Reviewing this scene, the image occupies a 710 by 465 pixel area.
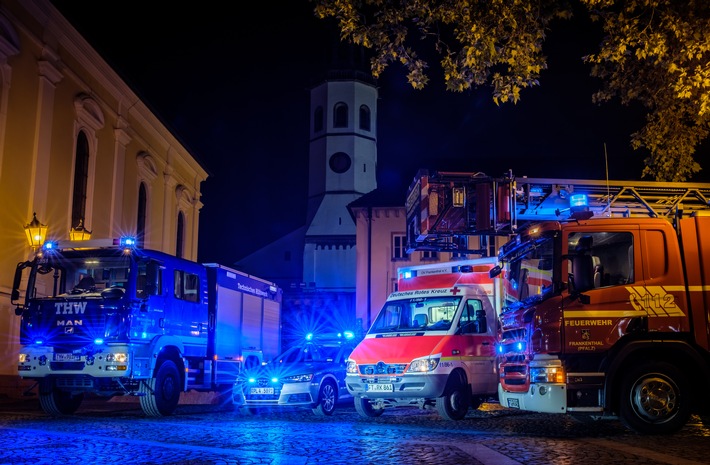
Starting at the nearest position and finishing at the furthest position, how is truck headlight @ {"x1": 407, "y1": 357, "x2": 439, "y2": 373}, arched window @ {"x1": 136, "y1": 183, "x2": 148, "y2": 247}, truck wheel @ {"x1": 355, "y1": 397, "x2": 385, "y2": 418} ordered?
1. truck headlight @ {"x1": 407, "y1": 357, "x2": 439, "y2": 373}
2. truck wheel @ {"x1": 355, "y1": 397, "x2": 385, "y2": 418}
3. arched window @ {"x1": 136, "y1": 183, "x2": 148, "y2": 247}

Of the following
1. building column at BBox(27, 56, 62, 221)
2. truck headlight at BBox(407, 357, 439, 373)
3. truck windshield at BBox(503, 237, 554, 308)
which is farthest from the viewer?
building column at BBox(27, 56, 62, 221)

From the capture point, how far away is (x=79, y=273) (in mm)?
14297

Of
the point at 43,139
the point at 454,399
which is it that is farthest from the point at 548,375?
the point at 43,139

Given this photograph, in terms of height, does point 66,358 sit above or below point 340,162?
below

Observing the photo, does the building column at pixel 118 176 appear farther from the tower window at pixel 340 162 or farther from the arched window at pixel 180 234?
the tower window at pixel 340 162

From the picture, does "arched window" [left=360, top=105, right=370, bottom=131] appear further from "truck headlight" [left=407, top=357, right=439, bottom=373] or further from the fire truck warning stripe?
the fire truck warning stripe

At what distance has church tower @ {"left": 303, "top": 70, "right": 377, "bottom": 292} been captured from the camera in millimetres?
59684

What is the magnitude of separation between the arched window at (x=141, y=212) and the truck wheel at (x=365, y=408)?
22.1 m

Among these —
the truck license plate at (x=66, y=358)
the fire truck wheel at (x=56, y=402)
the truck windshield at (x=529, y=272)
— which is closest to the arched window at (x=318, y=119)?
the fire truck wheel at (x=56, y=402)

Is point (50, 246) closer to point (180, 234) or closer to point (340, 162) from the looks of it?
point (180, 234)

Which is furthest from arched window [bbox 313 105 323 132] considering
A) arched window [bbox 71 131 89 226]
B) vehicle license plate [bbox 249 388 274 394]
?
vehicle license plate [bbox 249 388 274 394]

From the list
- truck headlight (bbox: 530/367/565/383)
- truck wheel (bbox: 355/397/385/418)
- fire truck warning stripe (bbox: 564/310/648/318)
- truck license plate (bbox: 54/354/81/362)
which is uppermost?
fire truck warning stripe (bbox: 564/310/648/318)

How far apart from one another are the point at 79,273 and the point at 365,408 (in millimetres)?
6023

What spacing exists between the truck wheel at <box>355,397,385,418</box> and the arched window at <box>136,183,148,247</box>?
72.6 feet
